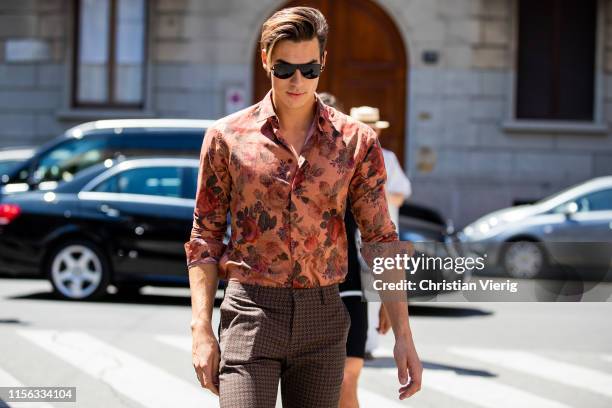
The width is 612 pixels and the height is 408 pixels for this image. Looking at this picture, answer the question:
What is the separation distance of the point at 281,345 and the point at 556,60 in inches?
706

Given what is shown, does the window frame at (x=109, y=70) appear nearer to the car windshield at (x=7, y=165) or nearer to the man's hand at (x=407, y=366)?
the car windshield at (x=7, y=165)

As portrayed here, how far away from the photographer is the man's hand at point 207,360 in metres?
3.37

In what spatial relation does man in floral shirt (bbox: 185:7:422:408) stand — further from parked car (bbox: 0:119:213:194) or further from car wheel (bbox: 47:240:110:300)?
parked car (bbox: 0:119:213:194)

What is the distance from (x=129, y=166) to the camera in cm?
1202

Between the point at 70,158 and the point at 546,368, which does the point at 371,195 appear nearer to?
the point at 546,368

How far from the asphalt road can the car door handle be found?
2.98 ft

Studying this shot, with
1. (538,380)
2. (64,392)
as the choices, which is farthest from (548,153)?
(64,392)

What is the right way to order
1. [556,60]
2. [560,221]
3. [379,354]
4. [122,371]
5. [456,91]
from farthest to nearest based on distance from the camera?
[556,60] → [456,91] → [560,221] → [379,354] → [122,371]

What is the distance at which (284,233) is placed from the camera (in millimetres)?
3334

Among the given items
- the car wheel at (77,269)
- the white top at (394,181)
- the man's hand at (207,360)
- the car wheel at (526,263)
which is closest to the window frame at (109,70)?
the car wheel at (77,269)

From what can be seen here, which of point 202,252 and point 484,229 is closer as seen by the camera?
point 202,252

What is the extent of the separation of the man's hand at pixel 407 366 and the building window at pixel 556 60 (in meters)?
17.5

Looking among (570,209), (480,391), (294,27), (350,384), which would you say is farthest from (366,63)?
(294,27)

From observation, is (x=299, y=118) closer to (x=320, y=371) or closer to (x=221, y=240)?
(x=221, y=240)
